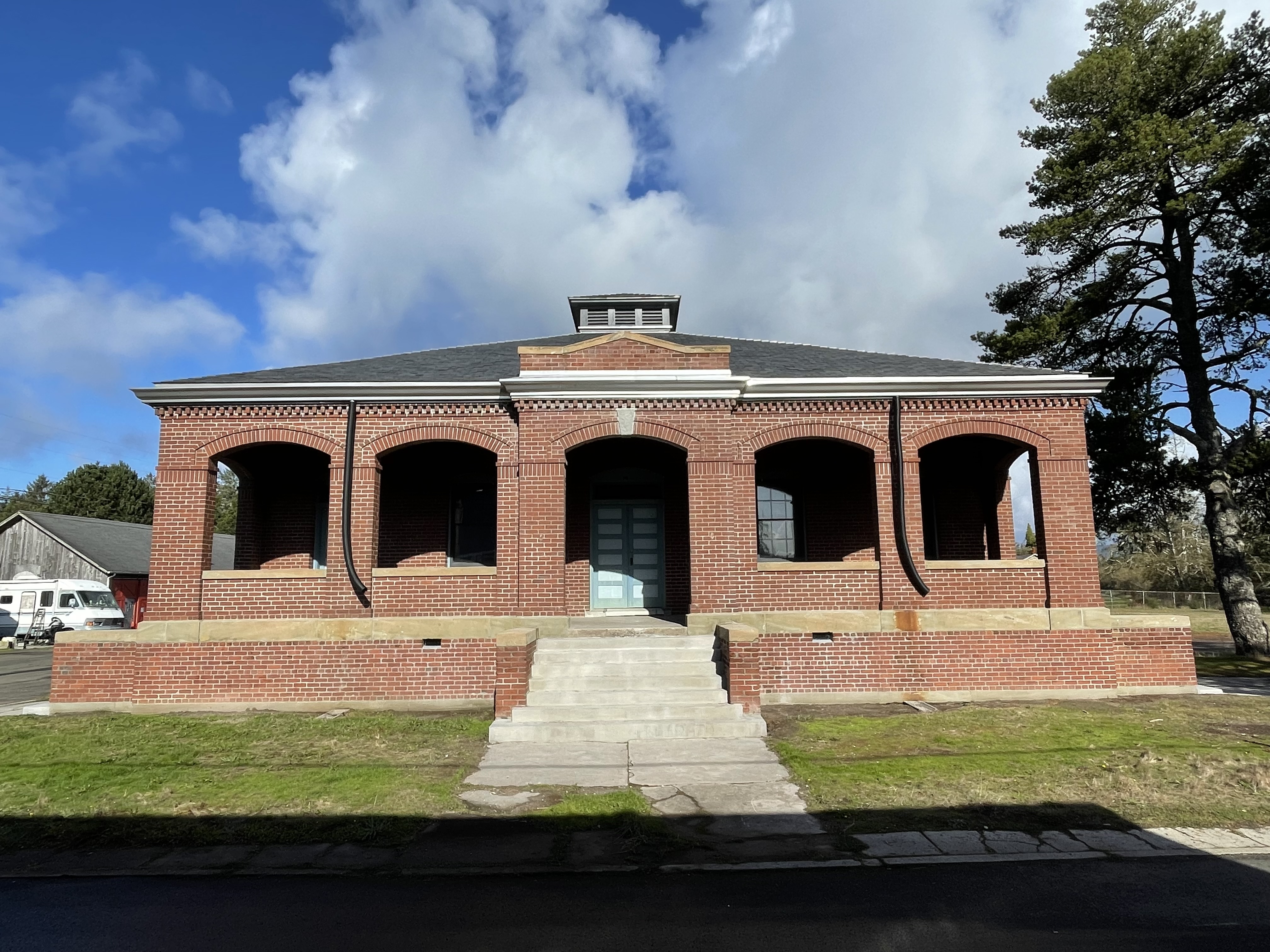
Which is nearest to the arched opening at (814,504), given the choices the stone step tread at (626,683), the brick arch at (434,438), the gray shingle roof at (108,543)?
the stone step tread at (626,683)

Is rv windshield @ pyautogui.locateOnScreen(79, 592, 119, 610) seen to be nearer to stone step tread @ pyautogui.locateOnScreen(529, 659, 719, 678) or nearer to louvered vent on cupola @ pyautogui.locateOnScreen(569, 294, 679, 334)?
louvered vent on cupola @ pyautogui.locateOnScreen(569, 294, 679, 334)

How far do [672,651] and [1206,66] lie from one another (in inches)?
Result: 685

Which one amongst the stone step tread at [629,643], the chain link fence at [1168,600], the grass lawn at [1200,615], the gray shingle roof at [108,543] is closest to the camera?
the stone step tread at [629,643]

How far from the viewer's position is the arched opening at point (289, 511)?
13383 millimetres

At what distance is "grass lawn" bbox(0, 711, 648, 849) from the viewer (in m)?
5.97

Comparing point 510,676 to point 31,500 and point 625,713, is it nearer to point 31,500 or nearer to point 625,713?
point 625,713

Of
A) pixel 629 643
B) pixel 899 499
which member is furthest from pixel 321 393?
pixel 899 499

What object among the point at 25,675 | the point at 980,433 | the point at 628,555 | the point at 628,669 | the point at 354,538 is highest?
the point at 980,433

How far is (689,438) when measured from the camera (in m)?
11.3

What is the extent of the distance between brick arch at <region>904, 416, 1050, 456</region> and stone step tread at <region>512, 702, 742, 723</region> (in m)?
5.37

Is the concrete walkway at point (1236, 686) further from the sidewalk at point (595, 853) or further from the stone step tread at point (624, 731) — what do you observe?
the stone step tread at point (624, 731)

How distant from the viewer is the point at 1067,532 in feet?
37.5

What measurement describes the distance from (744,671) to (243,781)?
5593 mm

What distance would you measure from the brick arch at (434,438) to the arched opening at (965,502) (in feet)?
25.5
